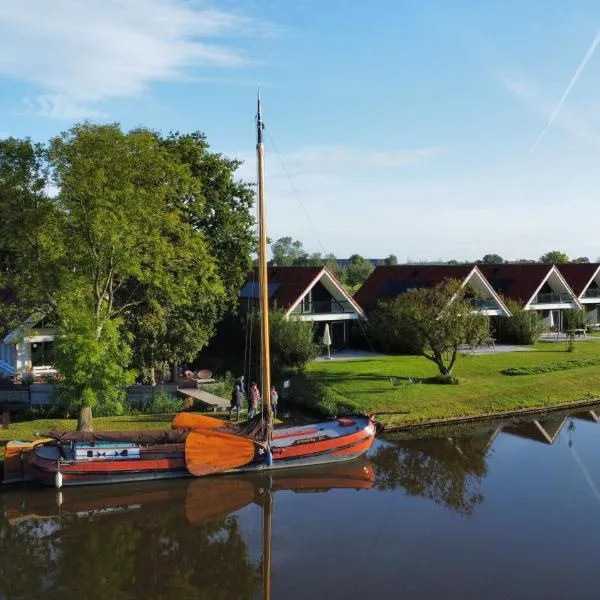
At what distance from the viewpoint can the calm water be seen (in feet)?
43.9

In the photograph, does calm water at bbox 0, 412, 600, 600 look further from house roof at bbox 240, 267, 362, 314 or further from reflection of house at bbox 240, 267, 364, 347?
reflection of house at bbox 240, 267, 364, 347

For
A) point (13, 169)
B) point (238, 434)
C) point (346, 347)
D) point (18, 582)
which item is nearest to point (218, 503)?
point (238, 434)

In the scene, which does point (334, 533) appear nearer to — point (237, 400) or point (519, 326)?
point (237, 400)

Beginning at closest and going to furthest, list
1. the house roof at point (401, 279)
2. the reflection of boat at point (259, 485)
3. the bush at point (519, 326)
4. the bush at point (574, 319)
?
the reflection of boat at point (259, 485) < the bush at point (519, 326) < the house roof at point (401, 279) < the bush at point (574, 319)

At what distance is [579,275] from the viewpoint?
52.4 metres

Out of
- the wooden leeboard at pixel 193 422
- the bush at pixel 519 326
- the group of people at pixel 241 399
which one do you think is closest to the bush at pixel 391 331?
the group of people at pixel 241 399

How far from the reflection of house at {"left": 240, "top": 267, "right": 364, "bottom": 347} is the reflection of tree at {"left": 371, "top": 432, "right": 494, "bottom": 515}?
14533 mm

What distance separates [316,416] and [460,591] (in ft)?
50.4

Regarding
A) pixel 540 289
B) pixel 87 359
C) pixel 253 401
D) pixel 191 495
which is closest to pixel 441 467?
pixel 253 401

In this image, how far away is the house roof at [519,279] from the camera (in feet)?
155

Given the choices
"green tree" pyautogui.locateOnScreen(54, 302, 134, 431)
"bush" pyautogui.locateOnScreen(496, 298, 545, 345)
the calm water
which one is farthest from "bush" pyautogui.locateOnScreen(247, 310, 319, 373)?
"bush" pyautogui.locateOnScreen(496, 298, 545, 345)

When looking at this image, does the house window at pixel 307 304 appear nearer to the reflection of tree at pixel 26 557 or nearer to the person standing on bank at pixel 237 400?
the person standing on bank at pixel 237 400

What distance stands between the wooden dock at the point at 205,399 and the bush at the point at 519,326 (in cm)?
2303

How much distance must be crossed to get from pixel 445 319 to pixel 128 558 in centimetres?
1892
